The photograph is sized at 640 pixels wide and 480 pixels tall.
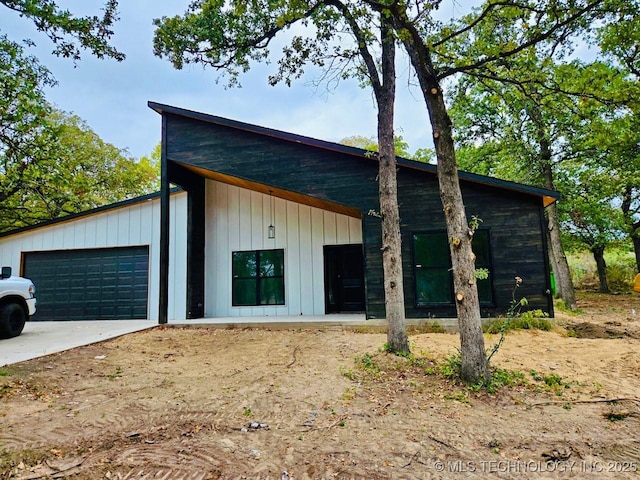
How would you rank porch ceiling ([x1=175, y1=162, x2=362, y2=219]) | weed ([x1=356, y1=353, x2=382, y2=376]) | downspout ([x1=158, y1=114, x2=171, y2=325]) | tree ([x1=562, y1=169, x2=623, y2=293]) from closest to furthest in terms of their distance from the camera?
weed ([x1=356, y1=353, x2=382, y2=376]) < downspout ([x1=158, y1=114, x2=171, y2=325]) < porch ceiling ([x1=175, y1=162, x2=362, y2=219]) < tree ([x1=562, y1=169, x2=623, y2=293])

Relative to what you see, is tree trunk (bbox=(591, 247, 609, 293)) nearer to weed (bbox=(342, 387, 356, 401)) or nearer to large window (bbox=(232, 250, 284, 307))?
large window (bbox=(232, 250, 284, 307))

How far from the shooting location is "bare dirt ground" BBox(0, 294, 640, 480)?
7.92ft

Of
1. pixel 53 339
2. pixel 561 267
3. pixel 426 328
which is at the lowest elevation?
pixel 426 328

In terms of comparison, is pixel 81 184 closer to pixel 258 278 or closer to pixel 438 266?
pixel 258 278

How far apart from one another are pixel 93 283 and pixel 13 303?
330 cm

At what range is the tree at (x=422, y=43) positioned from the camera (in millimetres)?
3910

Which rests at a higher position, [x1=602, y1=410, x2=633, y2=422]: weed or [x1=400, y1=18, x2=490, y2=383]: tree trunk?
[x1=400, y1=18, x2=490, y2=383]: tree trunk

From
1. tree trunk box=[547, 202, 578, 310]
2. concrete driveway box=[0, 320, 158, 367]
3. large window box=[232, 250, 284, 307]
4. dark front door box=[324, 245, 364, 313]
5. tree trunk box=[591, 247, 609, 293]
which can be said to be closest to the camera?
concrete driveway box=[0, 320, 158, 367]

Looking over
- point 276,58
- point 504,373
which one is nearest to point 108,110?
point 276,58

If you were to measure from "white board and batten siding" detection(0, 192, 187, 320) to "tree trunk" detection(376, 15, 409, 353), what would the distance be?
622 centimetres

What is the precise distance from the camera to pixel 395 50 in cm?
542

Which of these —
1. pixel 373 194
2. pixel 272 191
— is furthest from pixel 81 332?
pixel 373 194

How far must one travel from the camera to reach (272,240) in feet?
32.1

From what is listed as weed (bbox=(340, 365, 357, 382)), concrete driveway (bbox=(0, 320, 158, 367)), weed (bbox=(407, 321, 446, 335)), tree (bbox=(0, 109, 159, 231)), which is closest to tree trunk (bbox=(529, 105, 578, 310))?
weed (bbox=(407, 321, 446, 335))
